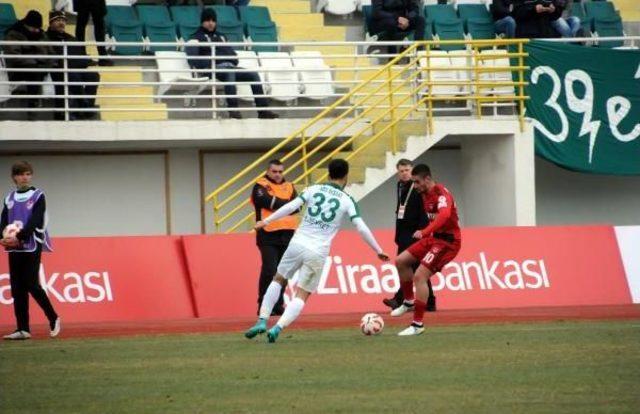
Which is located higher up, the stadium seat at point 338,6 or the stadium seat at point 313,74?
the stadium seat at point 338,6

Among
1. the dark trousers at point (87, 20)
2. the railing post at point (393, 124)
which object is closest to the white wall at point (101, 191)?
the dark trousers at point (87, 20)

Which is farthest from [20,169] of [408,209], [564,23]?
[564,23]

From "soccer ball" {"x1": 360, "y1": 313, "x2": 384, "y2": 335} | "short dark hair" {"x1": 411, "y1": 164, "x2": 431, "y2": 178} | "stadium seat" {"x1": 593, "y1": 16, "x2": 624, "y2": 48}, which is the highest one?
"stadium seat" {"x1": 593, "y1": 16, "x2": 624, "y2": 48}

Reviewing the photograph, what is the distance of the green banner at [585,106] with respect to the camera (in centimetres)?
2673

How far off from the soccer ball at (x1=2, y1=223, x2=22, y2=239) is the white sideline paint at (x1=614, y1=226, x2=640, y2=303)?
33.5 feet

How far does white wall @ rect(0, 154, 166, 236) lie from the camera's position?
26734 millimetres

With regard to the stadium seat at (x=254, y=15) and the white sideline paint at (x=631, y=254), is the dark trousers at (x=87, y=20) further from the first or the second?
the white sideline paint at (x=631, y=254)

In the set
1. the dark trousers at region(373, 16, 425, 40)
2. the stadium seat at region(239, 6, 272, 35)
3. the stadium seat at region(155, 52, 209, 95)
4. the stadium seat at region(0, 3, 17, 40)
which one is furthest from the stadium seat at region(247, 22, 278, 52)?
the stadium seat at region(0, 3, 17, 40)

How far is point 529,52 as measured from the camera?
87.0 feet

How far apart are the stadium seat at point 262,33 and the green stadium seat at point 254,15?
0.42ft

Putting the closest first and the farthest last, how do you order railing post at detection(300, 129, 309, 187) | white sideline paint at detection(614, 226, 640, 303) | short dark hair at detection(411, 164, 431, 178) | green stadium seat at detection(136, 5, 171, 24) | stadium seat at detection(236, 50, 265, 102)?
1. short dark hair at detection(411, 164, 431, 178)
2. white sideline paint at detection(614, 226, 640, 303)
3. railing post at detection(300, 129, 309, 187)
4. stadium seat at detection(236, 50, 265, 102)
5. green stadium seat at detection(136, 5, 171, 24)

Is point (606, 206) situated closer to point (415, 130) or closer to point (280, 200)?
point (415, 130)

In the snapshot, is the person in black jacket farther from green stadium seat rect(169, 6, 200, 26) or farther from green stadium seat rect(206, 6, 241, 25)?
green stadium seat rect(206, 6, 241, 25)

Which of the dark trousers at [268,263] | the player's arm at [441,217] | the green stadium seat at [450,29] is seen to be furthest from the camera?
the green stadium seat at [450,29]
